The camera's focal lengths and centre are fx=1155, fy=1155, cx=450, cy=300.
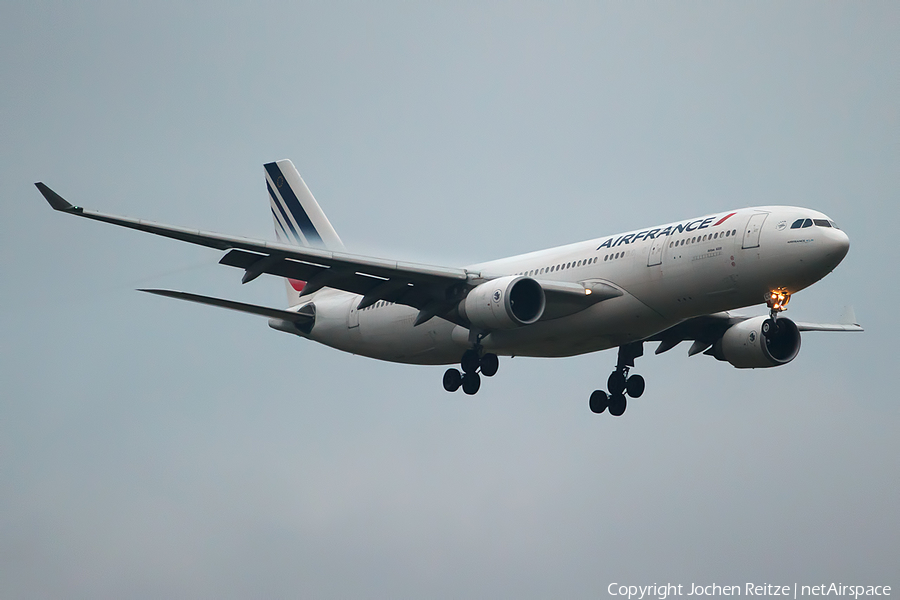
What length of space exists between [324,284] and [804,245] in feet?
47.9

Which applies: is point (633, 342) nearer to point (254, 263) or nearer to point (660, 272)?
point (660, 272)

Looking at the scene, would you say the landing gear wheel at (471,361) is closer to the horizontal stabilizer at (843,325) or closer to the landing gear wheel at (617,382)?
the landing gear wheel at (617,382)

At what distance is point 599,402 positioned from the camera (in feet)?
138

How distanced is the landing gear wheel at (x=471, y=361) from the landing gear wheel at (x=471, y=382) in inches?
7.7

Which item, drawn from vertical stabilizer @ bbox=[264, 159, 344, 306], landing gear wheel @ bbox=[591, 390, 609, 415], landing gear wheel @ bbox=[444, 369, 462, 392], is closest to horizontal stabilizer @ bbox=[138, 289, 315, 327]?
vertical stabilizer @ bbox=[264, 159, 344, 306]

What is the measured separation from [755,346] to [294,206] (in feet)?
67.6

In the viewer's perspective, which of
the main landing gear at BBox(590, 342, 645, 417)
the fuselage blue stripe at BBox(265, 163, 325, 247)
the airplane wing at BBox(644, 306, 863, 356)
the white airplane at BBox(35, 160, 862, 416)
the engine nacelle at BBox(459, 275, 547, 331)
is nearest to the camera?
the white airplane at BBox(35, 160, 862, 416)

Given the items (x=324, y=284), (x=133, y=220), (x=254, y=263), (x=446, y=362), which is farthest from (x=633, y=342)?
(x=133, y=220)

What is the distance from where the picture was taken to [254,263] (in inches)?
1375

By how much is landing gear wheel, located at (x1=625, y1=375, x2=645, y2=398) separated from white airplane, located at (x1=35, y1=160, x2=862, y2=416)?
50 mm

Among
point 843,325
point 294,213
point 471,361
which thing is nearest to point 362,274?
point 471,361

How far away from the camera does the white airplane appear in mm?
32938

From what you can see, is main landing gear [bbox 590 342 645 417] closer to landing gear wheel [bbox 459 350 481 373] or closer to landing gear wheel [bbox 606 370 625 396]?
landing gear wheel [bbox 606 370 625 396]

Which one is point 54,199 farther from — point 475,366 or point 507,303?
point 475,366
